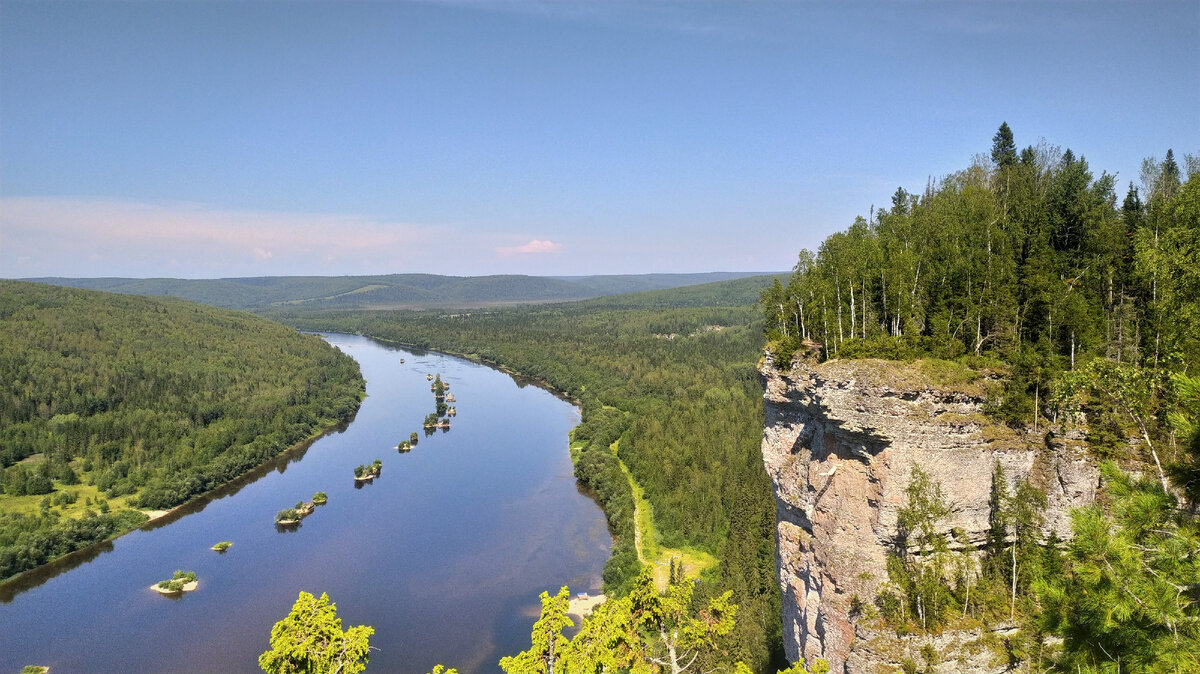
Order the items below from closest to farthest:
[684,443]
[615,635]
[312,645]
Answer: [312,645] < [615,635] < [684,443]

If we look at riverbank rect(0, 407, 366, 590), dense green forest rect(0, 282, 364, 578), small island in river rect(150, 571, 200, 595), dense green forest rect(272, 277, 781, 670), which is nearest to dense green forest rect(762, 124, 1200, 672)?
dense green forest rect(272, 277, 781, 670)

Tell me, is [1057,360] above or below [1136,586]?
above

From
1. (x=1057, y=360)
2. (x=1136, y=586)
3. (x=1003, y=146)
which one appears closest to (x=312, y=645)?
(x=1136, y=586)

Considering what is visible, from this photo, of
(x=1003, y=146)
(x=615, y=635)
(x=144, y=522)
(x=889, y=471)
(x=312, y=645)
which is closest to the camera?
(x=312, y=645)

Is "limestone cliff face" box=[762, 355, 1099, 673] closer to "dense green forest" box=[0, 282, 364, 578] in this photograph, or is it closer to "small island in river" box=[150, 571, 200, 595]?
"small island in river" box=[150, 571, 200, 595]

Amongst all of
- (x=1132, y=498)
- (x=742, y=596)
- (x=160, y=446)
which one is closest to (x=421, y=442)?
(x=160, y=446)

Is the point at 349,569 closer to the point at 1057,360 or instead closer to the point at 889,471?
the point at 889,471
